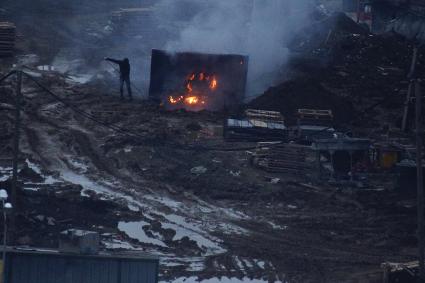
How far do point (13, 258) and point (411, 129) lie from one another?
61.8ft

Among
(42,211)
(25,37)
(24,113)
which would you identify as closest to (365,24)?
(25,37)

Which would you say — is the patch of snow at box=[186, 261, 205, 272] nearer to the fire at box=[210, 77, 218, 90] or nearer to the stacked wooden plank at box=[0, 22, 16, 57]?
the fire at box=[210, 77, 218, 90]

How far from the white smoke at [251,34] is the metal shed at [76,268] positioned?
19277mm

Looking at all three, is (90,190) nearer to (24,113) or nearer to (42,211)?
(42,211)

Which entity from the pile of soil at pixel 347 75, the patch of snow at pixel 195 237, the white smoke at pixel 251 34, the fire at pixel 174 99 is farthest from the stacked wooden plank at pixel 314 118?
the patch of snow at pixel 195 237

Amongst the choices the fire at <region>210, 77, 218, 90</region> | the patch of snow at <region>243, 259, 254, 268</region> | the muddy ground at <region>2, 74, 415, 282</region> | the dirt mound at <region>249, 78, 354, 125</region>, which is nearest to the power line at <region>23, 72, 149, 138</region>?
the muddy ground at <region>2, 74, 415, 282</region>

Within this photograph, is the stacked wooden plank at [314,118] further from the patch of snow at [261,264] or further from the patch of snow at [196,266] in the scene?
Answer: the patch of snow at [196,266]

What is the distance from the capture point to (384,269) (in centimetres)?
1717

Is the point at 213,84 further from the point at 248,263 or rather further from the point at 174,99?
the point at 248,263

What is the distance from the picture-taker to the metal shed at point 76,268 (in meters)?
14.8

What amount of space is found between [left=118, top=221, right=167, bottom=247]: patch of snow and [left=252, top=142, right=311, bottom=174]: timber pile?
18.7 feet

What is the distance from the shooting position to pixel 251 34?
37656 mm

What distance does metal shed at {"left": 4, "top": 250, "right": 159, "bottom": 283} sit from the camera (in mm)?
14844

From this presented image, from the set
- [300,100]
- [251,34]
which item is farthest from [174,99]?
[251,34]
